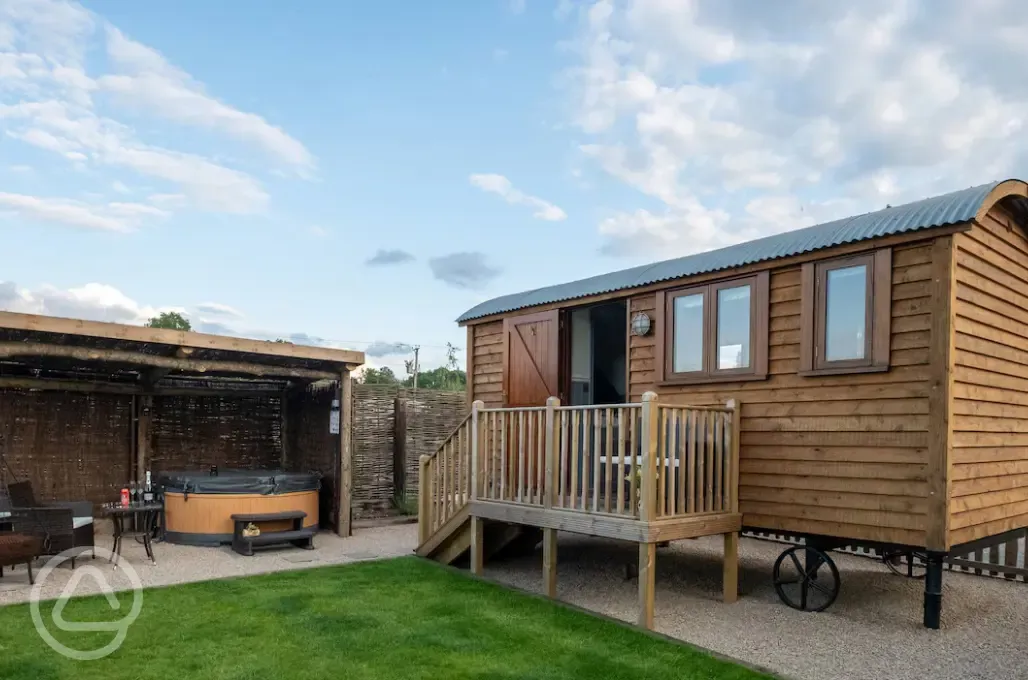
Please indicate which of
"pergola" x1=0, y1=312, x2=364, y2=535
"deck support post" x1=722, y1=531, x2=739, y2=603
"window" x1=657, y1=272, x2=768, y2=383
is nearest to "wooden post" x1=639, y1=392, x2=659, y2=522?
"deck support post" x1=722, y1=531, x2=739, y2=603

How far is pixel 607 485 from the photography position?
5781 millimetres

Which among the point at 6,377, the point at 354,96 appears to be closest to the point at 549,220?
the point at 354,96

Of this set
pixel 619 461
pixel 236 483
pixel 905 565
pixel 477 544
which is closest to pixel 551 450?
pixel 619 461

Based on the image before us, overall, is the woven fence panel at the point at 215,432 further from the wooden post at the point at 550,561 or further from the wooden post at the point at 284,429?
the wooden post at the point at 550,561

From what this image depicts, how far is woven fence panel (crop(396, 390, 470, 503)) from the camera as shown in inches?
442

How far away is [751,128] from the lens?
10.5 m

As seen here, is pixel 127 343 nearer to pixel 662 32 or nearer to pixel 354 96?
pixel 354 96

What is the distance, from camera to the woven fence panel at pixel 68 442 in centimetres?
909

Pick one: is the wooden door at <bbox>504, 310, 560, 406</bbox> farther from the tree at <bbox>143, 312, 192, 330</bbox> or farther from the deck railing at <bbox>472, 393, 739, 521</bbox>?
the tree at <bbox>143, 312, 192, 330</bbox>

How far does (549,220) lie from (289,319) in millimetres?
9293

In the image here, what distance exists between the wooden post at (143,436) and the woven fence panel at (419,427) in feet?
12.4

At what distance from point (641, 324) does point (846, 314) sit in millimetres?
2123

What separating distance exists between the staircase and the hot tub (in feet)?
6.87

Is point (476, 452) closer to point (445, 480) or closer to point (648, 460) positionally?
point (445, 480)
